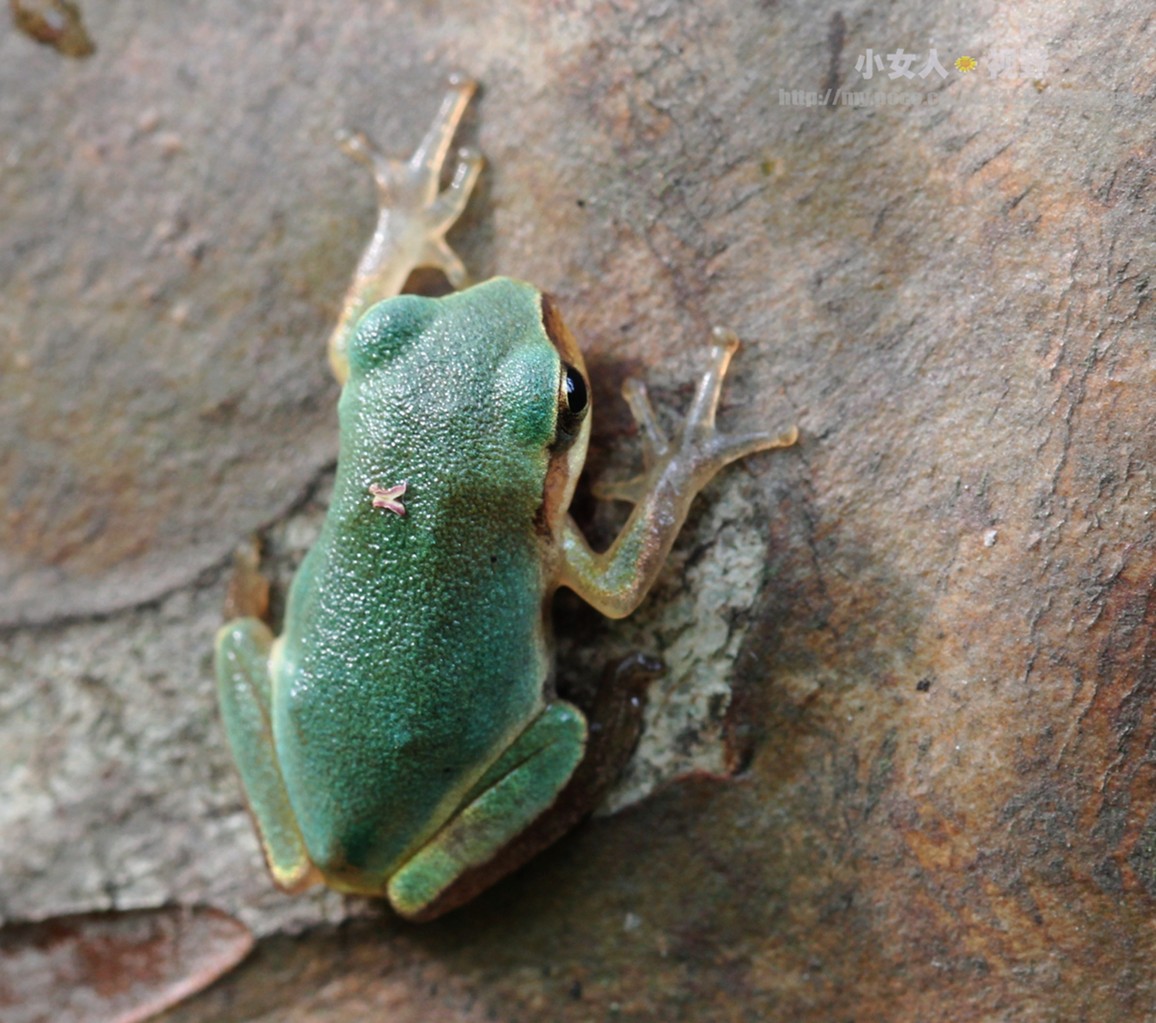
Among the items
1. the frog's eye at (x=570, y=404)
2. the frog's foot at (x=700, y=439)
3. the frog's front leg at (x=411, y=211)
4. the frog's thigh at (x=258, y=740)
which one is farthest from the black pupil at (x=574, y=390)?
the frog's thigh at (x=258, y=740)

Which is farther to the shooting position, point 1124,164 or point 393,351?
point 393,351

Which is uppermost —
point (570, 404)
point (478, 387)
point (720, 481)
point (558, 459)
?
point (478, 387)

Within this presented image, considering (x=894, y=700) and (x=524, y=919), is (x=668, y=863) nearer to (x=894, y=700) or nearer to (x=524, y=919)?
(x=524, y=919)

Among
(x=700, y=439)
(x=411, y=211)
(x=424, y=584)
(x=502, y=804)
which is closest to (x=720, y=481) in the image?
(x=700, y=439)

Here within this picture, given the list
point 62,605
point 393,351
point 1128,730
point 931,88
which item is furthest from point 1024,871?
point 62,605

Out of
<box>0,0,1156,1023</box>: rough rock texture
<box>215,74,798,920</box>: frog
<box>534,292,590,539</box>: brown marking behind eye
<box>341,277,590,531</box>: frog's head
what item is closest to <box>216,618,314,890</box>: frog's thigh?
<box>215,74,798,920</box>: frog

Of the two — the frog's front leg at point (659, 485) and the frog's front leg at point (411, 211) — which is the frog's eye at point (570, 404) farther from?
the frog's front leg at point (411, 211)

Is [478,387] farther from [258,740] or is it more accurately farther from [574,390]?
[258,740]
